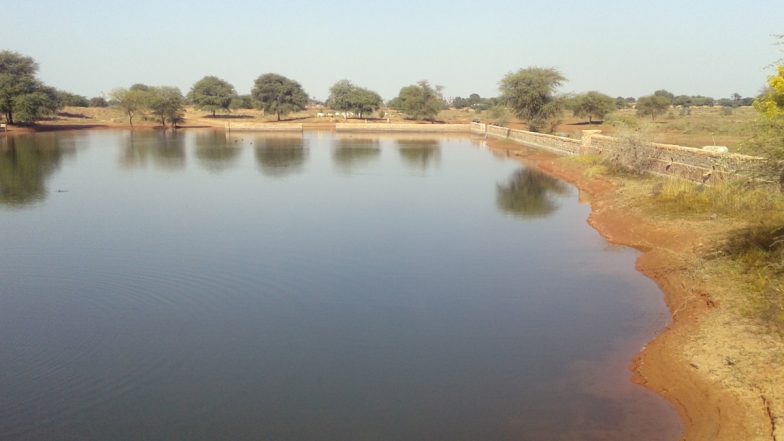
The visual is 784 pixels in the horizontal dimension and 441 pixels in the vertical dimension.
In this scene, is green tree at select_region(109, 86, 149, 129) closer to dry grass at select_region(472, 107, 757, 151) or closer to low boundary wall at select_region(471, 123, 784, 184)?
dry grass at select_region(472, 107, 757, 151)

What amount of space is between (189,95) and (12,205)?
68919 millimetres

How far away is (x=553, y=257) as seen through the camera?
1529 cm

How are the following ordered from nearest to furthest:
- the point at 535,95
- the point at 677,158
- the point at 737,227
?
the point at 737,227 → the point at 677,158 → the point at 535,95

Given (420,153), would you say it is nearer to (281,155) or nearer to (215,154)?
(281,155)

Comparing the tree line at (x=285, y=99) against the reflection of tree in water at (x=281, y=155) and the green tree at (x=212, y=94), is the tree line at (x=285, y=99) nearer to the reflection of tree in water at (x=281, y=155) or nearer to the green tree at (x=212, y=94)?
the green tree at (x=212, y=94)

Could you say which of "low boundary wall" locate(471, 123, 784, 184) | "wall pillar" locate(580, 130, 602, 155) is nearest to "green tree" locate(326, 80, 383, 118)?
"low boundary wall" locate(471, 123, 784, 184)

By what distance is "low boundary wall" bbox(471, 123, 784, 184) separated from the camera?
10.9 metres

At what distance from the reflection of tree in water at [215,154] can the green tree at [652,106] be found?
4801 centimetres

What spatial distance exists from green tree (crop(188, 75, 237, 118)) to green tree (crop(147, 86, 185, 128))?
11.6m

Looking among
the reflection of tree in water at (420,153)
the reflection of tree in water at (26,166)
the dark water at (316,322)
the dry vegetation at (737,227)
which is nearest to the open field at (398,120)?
the reflection of tree in water at (420,153)

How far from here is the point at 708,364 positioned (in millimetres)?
8469

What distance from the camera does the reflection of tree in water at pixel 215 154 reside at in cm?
3554

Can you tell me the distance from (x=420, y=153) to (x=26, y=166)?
26113 millimetres

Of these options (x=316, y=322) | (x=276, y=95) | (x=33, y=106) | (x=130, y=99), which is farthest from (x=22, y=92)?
(x=316, y=322)
